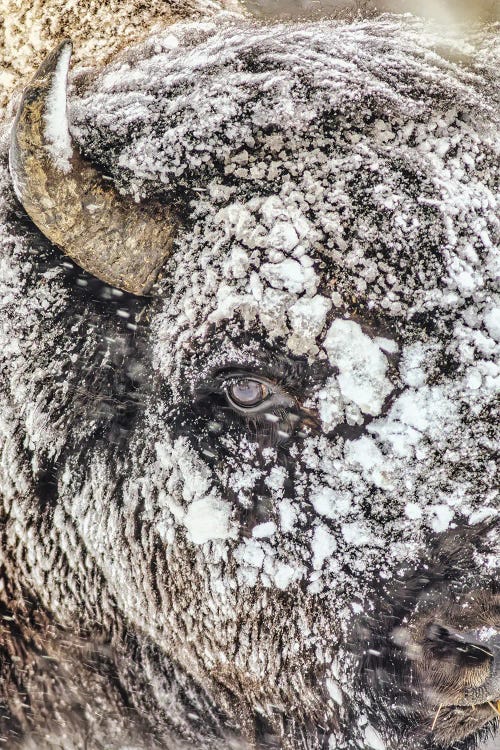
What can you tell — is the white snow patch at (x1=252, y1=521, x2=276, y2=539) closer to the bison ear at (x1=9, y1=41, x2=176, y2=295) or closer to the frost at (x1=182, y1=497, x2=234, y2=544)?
the frost at (x1=182, y1=497, x2=234, y2=544)

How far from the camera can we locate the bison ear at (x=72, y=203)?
7.94ft

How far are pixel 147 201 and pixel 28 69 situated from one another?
1218 mm

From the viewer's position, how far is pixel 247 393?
265cm

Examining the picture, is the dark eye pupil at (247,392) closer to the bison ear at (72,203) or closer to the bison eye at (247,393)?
the bison eye at (247,393)

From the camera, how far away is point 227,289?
2551 millimetres

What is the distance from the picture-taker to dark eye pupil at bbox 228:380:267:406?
2627 mm

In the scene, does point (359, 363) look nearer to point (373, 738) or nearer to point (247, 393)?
point (247, 393)

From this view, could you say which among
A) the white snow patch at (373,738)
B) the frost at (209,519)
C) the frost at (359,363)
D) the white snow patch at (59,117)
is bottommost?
the white snow patch at (373,738)

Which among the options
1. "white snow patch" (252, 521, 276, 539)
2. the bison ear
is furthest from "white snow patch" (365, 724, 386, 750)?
the bison ear

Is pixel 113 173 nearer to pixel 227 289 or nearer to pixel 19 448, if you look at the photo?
pixel 227 289

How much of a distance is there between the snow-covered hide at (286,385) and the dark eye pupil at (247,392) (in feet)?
0.04

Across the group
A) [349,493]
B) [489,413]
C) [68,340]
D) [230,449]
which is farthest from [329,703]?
[68,340]

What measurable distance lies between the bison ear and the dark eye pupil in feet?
1.92

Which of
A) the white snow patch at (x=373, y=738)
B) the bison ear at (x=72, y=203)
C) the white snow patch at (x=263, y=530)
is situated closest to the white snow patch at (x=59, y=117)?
the bison ear at (x=72, y=203)
